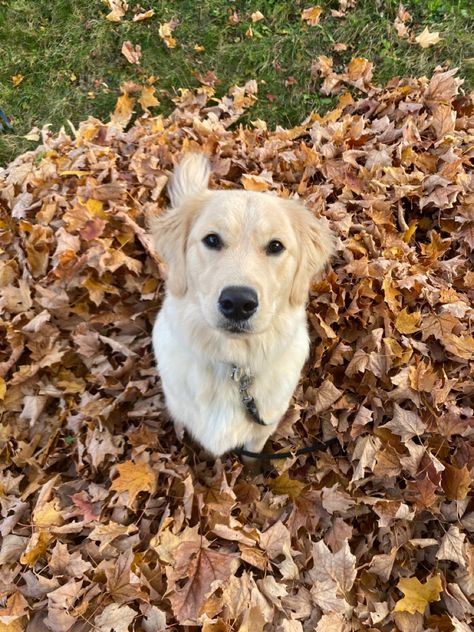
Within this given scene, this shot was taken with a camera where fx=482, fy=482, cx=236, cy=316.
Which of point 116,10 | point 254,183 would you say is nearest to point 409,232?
point 254,183

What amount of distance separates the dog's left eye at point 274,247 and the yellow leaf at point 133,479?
144 cm

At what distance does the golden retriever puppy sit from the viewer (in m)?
2.31

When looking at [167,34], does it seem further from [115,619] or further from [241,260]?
[115,619]

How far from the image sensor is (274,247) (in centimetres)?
238

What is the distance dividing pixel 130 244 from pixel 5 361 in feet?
3.74

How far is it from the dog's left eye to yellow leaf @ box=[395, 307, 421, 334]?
1070mm

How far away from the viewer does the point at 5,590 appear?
2.41 metres

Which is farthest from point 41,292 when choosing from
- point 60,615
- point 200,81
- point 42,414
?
point 200,81

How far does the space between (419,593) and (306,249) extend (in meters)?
1.81

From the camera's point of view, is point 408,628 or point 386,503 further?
point 386,503

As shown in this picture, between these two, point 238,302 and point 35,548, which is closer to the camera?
point 238,302

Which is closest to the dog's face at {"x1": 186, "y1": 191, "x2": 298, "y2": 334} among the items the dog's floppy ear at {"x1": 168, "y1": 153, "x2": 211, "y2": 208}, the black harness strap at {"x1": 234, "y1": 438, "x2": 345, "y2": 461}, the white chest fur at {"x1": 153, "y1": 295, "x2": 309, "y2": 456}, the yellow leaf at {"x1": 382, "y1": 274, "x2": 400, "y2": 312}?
the white chest fur at {"x1": 153, "y1": 295, "x2": 309, "y2": 456}

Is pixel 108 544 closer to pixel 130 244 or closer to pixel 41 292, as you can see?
pixel 41 292

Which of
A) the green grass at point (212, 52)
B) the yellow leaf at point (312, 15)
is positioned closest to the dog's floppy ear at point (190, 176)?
the green grass at point (212, 52)
